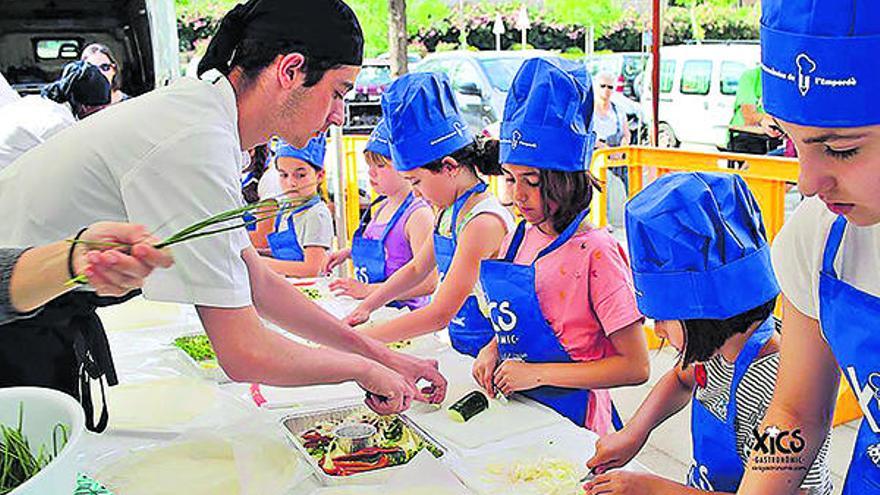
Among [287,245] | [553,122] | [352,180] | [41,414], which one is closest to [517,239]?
[553,122]

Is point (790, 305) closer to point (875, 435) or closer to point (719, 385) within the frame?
point (875, 435)

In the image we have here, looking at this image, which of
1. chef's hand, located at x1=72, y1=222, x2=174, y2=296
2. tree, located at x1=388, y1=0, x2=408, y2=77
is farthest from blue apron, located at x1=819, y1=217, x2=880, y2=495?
tree, located at x1=388, y1=0, x2=408, y2=77

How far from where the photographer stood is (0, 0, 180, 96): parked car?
17.8 feet

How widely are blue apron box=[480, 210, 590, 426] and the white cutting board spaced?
11cm

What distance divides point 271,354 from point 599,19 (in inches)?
397

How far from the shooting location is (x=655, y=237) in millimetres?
1285

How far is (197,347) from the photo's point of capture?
199 cm

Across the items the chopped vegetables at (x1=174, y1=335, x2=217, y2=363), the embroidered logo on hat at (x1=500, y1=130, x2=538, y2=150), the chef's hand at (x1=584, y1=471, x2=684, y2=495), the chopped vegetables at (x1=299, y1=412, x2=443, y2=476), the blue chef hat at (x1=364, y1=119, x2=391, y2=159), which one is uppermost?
the embroidered logo on hat at (x1=500, y1=130, x2=538, y2=150)

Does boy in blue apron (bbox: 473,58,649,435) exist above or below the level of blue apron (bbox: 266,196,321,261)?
above

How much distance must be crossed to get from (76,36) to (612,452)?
17.4 feet

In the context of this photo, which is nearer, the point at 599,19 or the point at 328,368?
the point at 328,368

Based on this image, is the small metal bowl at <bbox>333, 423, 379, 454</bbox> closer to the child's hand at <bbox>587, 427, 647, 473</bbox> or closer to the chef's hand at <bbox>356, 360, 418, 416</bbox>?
the chef's hand at <bbox>356, 360, 418, 416</bbox>

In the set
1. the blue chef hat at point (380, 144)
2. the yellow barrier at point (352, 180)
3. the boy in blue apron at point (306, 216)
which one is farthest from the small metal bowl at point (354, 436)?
the yellow barrier at point (352, 180)

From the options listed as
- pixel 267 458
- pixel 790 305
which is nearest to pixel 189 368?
pixel 267 458
